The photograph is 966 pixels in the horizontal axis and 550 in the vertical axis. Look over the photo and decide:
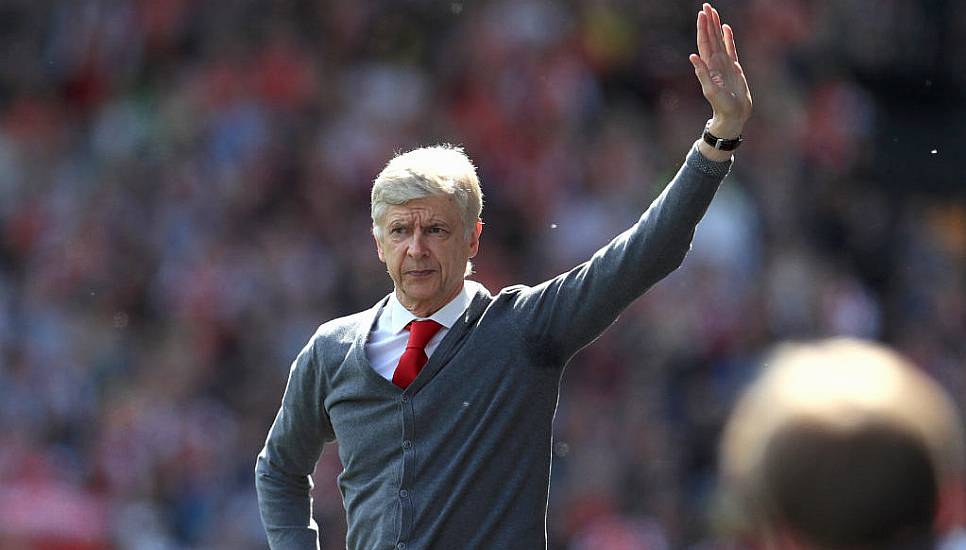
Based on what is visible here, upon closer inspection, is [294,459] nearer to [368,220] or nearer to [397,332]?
[397,332]

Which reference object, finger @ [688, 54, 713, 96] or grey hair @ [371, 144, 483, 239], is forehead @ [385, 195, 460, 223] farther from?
finger @ [688, 54, 713, 96]

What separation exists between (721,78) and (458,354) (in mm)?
875

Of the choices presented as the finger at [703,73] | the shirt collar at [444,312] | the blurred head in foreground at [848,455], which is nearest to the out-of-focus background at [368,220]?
the shirt collar at [444,312]

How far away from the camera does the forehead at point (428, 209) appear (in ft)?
12.6

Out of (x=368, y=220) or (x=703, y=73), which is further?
(x=368, y=220)

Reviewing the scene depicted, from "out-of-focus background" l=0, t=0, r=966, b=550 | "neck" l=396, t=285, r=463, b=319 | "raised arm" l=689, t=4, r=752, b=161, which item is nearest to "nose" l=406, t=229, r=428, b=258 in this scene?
"neck" l=396, t=285, r=463, b=319

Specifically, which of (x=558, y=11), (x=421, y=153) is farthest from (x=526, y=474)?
(x=558, y=11)

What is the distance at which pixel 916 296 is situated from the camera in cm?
1043

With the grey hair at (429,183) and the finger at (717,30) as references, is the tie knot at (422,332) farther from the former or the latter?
the finger at (717,30)

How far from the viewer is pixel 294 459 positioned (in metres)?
4.07

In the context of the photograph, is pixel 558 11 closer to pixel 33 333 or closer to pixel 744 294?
pixel 744 294

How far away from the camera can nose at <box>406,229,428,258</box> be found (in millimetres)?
3824

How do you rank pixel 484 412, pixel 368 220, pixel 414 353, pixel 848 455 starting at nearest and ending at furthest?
pixel 848 455 → pixel 484 412 → pixel 414 353 → pixel 368 220

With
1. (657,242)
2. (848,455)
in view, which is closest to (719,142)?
(657,242)
